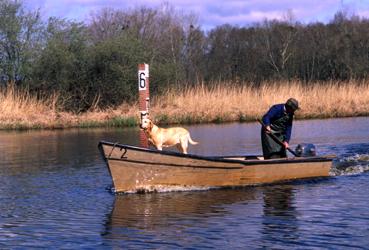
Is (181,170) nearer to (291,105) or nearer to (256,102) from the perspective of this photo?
(291,105)

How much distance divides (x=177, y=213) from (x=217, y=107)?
77.5 feet

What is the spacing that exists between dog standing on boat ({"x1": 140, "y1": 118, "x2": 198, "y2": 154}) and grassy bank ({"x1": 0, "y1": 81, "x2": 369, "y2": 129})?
18.5 m

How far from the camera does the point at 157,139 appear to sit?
1390cm

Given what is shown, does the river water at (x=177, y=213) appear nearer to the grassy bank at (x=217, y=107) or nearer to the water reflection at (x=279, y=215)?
the water reflection at (x=279, y=215)

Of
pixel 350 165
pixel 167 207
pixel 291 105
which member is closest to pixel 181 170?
pixel 167 207

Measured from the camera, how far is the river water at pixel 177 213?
8.69 metres

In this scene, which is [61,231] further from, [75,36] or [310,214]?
[75,36]

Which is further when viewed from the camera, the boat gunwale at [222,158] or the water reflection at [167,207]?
the boat gunwale at [222,158]

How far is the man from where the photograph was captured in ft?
43.5

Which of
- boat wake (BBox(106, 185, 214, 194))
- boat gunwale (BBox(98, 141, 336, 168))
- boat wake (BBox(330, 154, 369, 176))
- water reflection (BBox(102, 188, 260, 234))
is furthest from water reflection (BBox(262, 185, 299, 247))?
boat wake (BBox(330, 154, 369, 176))

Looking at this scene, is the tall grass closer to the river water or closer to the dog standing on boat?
the river water

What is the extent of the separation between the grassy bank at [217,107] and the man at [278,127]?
19343 millimetres

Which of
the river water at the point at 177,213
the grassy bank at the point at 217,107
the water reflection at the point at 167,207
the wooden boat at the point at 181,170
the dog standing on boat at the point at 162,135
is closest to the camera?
the river water at the point at 177,213

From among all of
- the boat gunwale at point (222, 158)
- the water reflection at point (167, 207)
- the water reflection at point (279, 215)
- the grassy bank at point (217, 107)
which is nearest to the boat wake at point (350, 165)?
the boat gunwale at point (222, 158)
